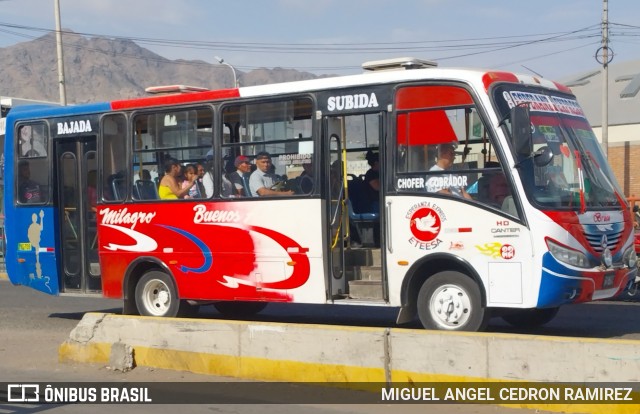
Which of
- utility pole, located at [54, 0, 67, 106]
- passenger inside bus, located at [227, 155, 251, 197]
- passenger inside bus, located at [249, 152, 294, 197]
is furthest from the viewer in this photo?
utility pole, located at [54, 0, 67, 106]

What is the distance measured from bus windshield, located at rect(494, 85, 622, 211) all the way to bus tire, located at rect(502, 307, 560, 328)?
1.81m

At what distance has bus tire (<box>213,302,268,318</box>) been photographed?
1522cm

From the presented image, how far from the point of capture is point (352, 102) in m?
11.9

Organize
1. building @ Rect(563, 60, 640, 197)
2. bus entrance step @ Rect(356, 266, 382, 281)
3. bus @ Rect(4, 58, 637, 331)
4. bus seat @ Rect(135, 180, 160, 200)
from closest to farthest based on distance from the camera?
bus @ Rect(4, 58, 637, 331)
bus entrance step @ Rect(356, 266, 382, 281)
bus seat @ Rect(135, 180, 160, 200)
building @ Rect(563, 60, 640, 197)

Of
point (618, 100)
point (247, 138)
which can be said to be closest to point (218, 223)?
point (247, 138)

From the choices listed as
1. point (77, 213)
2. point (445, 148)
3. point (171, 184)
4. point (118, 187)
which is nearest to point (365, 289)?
point (445, 148)

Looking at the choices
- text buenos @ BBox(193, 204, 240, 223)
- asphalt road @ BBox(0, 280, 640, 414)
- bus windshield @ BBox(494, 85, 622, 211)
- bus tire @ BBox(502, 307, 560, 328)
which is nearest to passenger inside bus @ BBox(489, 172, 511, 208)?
bus windshield @ BBox(494, 85, 622, 211)

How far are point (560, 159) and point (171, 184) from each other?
5492 millimetres

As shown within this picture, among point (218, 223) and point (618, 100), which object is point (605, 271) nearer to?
point (218, 223)

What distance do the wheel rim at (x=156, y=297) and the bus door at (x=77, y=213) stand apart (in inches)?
40.0

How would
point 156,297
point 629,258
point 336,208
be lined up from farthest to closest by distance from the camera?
point 156,297, point 336,208, point 629,258

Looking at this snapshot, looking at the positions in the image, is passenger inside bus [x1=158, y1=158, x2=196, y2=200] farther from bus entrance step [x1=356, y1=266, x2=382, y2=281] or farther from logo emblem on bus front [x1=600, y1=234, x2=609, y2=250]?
logo emblem on bus front [x1=600, y1=234, x2=609, y2=250]

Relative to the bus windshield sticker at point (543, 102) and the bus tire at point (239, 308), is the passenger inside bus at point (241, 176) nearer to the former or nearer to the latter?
the bus tire at point (239, 308)

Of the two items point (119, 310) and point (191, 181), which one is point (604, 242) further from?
point (119, 310)
